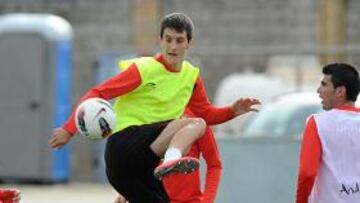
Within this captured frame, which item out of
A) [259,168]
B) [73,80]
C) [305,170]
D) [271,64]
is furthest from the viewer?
[73,80]

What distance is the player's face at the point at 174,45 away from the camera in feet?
26.1

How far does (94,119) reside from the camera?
7.53 m

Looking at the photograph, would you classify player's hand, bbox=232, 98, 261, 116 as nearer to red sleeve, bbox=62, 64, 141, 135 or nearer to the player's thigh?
the player's thigh

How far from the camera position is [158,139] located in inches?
306

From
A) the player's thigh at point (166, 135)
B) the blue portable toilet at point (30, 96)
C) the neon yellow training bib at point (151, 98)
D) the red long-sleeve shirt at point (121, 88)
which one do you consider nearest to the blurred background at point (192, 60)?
the blue portable toilet at point (30, 96)

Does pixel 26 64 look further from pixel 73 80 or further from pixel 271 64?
pixel 271 64

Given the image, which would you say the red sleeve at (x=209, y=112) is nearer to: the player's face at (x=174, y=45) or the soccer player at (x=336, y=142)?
the player's face at (x=174, y=45)

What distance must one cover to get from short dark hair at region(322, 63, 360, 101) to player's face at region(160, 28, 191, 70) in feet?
2.93

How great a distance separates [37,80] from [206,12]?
5369 mm

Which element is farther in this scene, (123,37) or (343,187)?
(123,37)

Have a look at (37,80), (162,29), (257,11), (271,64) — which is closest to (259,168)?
(162,29)

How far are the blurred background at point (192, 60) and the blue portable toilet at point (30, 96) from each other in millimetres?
15

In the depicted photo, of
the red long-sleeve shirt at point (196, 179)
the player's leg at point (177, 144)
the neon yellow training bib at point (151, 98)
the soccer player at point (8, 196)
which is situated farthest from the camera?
the red long-sleeve shirt at point (196, 179)

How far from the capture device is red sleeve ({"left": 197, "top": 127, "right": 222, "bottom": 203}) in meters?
8.36
